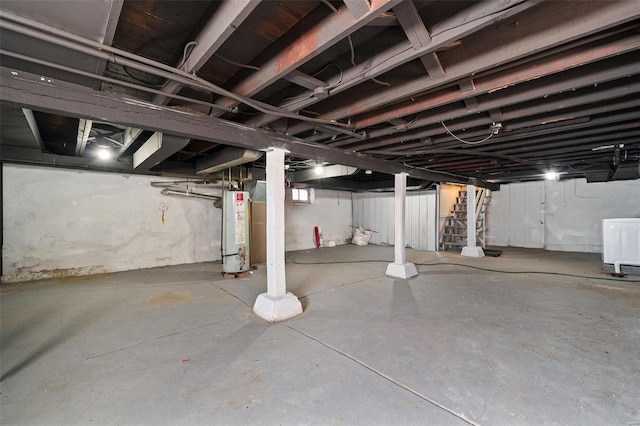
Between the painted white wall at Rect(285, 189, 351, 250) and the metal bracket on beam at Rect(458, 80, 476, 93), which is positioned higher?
the metal bracket on beam at Rect(458, 80, 476, 93)

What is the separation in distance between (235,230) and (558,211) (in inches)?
331

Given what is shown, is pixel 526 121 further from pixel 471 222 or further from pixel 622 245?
pixel 471 222

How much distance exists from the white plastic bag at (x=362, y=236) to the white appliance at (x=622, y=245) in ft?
16.4

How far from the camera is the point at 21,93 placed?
4.87 ft

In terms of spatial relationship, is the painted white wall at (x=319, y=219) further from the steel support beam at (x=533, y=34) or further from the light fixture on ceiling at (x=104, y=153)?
the steel support beam at (x=533, y=34)

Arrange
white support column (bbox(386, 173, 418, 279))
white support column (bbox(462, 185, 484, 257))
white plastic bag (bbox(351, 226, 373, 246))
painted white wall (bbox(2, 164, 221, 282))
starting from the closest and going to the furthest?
painted white wall (bbox(2, 164, 221, 282)) → white support column (bbox(386, 173, 418, 279)) → white support column (bbox(462, 185, 484, 257)) → white plastic bag (bbox(351, 226, 373, 246))

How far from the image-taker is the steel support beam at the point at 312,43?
46.0 inches

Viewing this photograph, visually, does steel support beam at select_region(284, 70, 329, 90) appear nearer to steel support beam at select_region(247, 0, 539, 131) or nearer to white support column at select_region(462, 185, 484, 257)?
steel support beam at select_region(247, 0, 539, 131)

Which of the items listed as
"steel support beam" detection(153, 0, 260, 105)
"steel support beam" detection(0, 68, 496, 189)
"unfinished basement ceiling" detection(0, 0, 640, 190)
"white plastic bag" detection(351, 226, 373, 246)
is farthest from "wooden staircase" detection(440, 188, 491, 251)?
"steel support beam" detection(153, 0, 260, 105)

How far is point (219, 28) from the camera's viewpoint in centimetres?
124

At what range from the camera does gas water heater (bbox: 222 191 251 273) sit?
4.22 metres

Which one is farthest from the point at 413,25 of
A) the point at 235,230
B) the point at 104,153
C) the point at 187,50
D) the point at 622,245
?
the point at 622,245

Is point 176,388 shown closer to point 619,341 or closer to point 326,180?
point 619,341

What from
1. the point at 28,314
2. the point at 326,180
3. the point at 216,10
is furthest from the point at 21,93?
the point at 326,180
